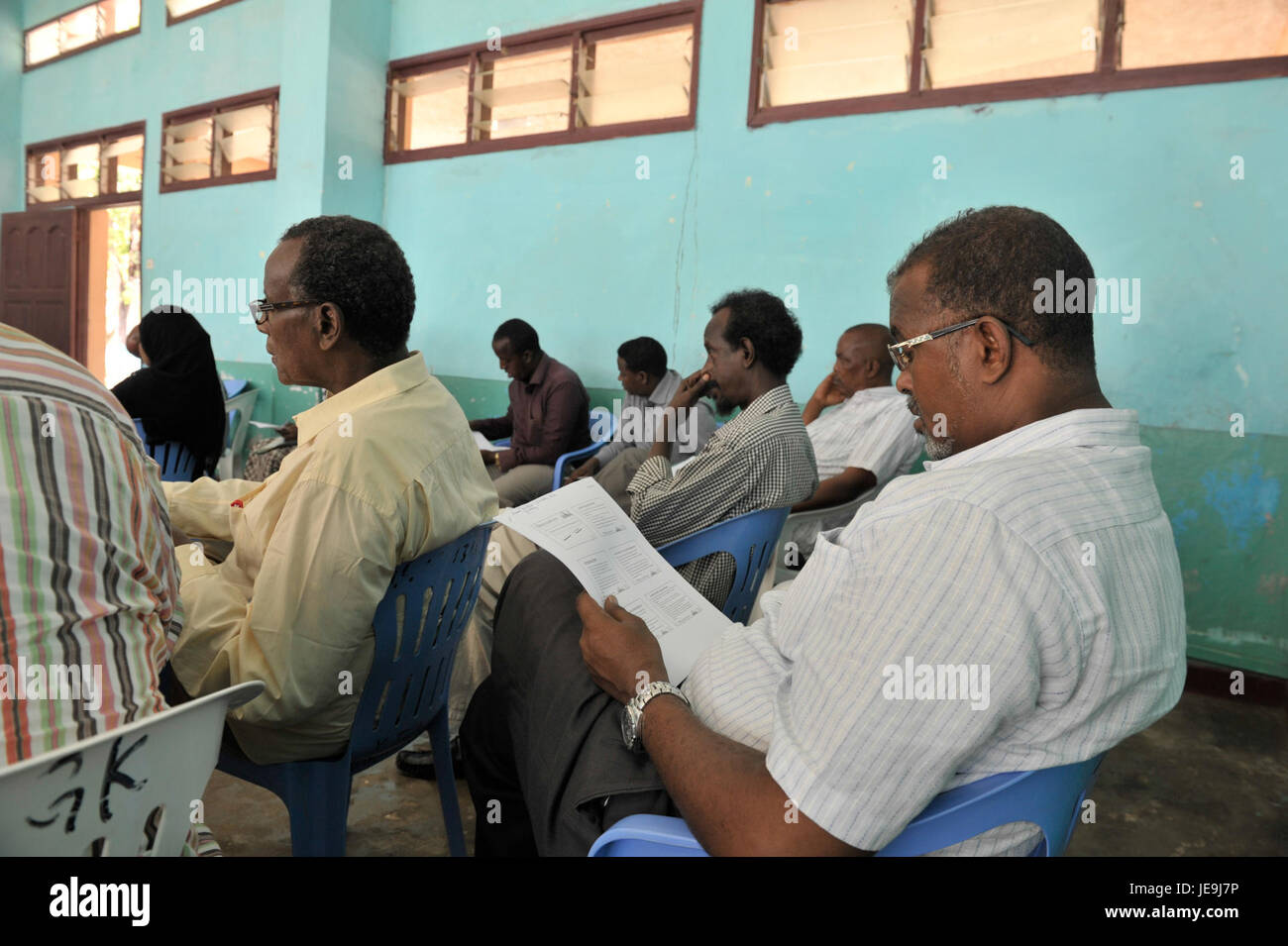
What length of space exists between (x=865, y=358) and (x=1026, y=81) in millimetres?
1283

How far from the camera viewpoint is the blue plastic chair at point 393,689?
1411 millimetres

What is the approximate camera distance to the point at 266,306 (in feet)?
5.33

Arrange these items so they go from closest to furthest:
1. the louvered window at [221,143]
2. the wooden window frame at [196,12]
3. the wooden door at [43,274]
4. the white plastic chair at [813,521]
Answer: the white plastic chair at [813,521]
the louvered window at [221,143]
the wooden window frame at [196,12]
the wooden door at [43,274]

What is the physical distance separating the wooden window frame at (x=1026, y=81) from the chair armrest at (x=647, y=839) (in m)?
3.35

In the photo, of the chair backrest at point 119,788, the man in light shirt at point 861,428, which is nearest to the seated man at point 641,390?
the man in light shirt at point 861,428

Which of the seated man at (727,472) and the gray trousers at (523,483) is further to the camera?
the gray trousers at (523,483)

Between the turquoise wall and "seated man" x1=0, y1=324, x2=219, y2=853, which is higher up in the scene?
the turquoise wall

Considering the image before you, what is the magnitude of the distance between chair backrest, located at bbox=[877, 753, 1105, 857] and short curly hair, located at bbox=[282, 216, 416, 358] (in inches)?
48.2

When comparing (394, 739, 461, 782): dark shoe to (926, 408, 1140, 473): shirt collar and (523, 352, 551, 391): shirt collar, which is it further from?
(523, 352, 551, 391): shirt collar

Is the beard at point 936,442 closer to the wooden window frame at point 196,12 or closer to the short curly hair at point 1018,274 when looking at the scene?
the short curly hair at point 1018,274

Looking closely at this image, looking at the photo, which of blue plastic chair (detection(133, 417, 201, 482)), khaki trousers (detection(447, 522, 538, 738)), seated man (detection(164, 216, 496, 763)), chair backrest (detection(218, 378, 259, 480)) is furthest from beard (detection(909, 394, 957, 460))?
chair backrest (detection(218, 378, 259, 480))

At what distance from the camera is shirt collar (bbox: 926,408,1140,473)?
3.17 ft

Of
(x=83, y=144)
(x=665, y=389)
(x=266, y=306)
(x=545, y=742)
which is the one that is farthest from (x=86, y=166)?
(x=545, y=742)

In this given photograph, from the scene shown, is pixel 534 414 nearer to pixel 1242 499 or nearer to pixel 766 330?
pixel 766 330
